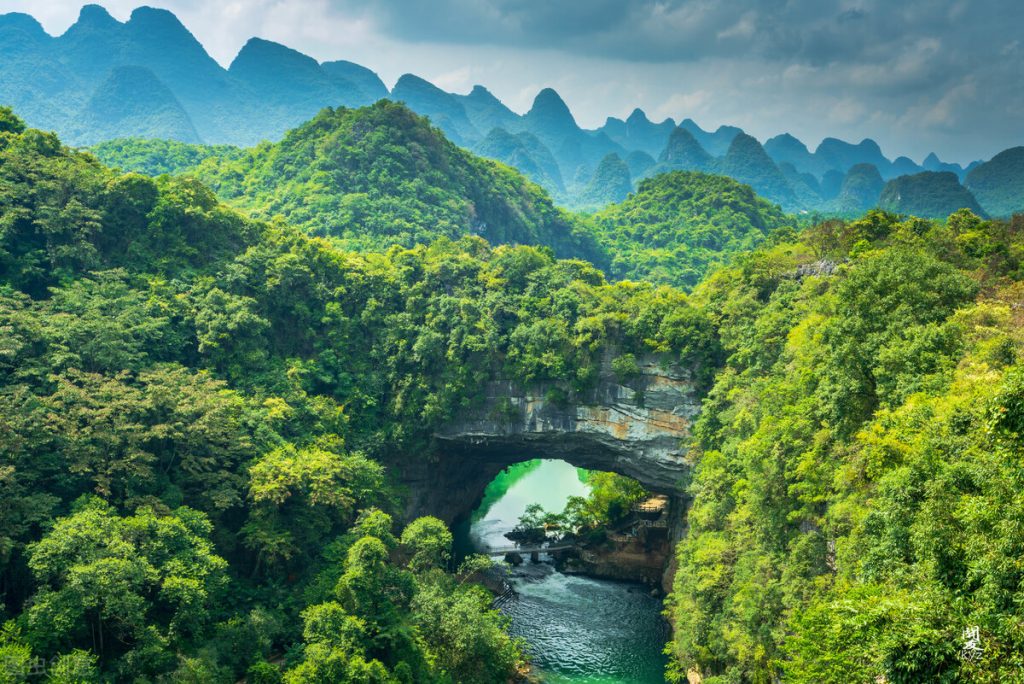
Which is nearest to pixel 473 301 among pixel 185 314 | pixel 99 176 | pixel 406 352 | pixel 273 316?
pixel 406 352

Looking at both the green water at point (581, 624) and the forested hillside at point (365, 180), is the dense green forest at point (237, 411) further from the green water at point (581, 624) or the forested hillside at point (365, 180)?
the forested hillside at point (365, 180)

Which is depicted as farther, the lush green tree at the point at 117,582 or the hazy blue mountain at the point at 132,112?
the hazy blue mountain at the point at 132,112

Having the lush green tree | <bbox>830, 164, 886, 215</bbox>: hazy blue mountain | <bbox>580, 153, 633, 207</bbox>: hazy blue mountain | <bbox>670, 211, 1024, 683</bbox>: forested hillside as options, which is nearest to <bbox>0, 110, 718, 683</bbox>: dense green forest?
the lush green tree

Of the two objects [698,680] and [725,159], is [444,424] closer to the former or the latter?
[698,680]

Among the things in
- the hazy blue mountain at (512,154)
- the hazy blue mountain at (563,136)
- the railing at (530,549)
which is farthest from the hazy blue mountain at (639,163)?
the railing at (530,549)

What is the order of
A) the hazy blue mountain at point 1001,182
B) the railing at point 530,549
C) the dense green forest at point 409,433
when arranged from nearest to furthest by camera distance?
the dense green forest at point 409,433 < the railing at point 530,549 < the hazy blue mountain at point 1001,182

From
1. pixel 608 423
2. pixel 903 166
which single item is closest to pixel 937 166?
pixel 903 166

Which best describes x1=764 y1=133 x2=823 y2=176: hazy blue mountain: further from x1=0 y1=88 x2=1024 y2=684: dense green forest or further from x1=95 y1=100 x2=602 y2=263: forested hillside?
x1=0 y1=88 x2=1024 y2=684: dense green forest
